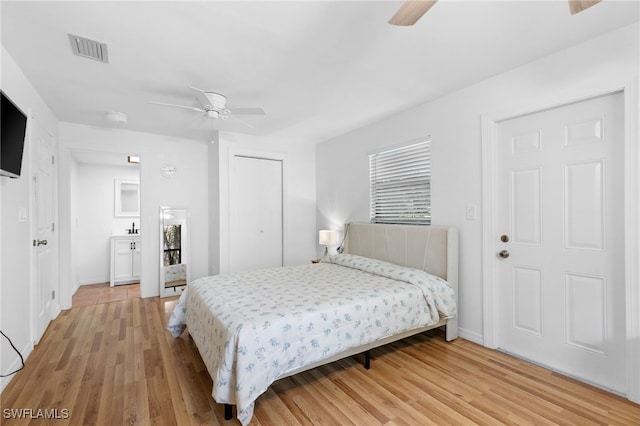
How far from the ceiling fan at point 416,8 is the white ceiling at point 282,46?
1.30 feet

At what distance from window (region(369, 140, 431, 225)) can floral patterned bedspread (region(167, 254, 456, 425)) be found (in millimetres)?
807

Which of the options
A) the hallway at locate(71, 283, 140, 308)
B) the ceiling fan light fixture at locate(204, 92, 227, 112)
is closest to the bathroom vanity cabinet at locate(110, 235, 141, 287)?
the hallway at locate(71, 283, 140, 308)

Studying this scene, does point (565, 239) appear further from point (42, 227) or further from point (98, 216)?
point (98, 216)

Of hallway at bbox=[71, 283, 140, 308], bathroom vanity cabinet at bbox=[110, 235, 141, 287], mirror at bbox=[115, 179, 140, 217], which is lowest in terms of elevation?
hallway at bbox=[71, 283, 140, 308]

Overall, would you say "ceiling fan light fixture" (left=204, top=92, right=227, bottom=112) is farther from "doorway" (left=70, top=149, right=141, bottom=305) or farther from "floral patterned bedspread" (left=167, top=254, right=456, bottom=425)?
"doorway" (left=70, top=149, right=141, bottom=305)

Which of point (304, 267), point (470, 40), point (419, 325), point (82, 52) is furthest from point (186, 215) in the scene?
point (470, 40)

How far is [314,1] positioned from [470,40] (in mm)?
1180

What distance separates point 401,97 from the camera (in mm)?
3139

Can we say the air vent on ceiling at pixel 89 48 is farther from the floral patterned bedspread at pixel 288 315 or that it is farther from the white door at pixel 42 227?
the floral patterned bedspread at pixel 288 315

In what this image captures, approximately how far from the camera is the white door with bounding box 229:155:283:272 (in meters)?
4.52

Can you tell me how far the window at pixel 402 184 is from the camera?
339 centimetres

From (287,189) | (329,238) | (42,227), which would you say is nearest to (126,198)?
(42,227)

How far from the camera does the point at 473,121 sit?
9.36 feet

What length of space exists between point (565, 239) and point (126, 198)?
657 cm
